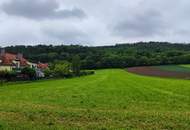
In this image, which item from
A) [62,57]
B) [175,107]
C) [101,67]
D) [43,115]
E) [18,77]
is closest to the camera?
[43,115]

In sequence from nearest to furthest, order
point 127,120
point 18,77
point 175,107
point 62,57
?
point 127,120
point 175,107
point 18,77
point 62,57

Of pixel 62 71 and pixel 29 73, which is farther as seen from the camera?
pixel 62 71

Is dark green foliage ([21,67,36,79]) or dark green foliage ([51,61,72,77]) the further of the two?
dark green foliage ([51,61,72,77])

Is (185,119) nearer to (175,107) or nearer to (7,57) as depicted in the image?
(175,107)

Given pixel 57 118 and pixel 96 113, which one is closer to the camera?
pixel 57 118

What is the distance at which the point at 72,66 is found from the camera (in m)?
125

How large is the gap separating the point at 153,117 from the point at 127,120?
1.56 meters

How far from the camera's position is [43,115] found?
20.4m

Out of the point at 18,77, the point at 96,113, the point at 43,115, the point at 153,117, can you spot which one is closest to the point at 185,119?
the point at 153,117

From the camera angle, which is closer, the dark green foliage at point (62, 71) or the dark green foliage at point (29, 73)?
the dark green foliage at point (29, 73)

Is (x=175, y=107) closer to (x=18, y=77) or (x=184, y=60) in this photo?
Answer: (x=18, y=77)

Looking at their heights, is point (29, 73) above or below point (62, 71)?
above

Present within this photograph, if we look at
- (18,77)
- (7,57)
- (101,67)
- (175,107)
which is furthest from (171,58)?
(175,107)

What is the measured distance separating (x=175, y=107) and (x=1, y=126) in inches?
488
